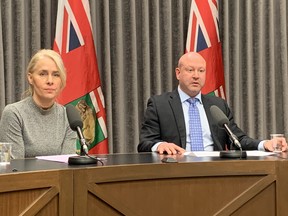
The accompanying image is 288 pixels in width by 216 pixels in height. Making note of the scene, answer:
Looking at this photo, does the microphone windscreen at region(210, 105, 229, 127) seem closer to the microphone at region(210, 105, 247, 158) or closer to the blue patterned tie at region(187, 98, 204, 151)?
the microphone at region(210, 105, 247, 158)

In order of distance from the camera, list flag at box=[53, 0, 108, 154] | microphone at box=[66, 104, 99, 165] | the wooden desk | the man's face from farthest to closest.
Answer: flag at box=[53, 0, 108, 154], the man's face, microphone at box=[66, 104, 99, 165], the wooden desk

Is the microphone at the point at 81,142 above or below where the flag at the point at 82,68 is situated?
below

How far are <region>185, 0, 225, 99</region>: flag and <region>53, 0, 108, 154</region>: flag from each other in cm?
86

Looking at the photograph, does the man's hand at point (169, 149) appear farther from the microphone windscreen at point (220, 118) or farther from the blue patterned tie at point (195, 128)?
the blue patterned tie at point (195, 128)

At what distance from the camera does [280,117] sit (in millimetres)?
5148

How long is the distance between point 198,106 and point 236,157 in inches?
45.1

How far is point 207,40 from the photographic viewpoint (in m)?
4.43

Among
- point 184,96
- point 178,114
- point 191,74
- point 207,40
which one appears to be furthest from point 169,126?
point 207,40

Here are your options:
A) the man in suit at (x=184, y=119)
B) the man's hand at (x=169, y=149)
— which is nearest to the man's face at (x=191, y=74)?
the man in suit at (x=184, y=119)

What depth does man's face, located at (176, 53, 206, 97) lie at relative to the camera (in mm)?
3582

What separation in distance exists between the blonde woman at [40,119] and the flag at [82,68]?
88 cm

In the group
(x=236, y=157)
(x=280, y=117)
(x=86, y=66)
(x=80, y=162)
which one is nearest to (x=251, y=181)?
(x=236, y=157)

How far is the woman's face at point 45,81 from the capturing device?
294 cm

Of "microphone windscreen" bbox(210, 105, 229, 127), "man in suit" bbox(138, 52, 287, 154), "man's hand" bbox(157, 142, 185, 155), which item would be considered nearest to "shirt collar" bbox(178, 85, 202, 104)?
"man in suit" bbox(138, 52, 287, 154)
